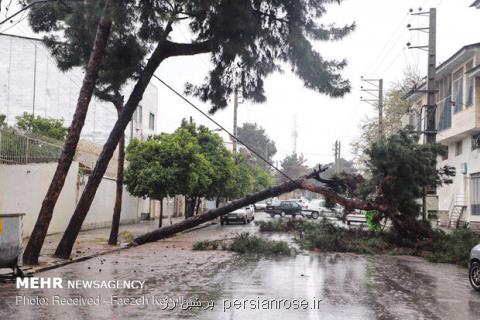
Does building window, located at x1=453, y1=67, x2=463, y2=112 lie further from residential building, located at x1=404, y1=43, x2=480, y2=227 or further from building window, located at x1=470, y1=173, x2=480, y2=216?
building window, located at x1=470, y1=173, x2=480, y2=216

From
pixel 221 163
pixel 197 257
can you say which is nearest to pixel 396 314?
Answer: pixel 197 257

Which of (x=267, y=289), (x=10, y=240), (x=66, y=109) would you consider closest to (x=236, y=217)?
(x=66, y=109)

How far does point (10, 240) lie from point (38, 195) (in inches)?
458

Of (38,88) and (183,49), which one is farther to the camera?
(38,88)

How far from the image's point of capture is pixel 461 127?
28234 mm

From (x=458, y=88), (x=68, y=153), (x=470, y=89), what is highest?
(x=458, y=88)

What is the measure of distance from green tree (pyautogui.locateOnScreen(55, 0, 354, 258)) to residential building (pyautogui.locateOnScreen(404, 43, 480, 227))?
34.4 ft

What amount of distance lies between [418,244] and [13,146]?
14804 mm

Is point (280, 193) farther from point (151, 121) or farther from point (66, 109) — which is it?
point (151, 121)

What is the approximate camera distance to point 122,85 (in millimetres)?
18141

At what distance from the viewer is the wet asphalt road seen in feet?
27.7

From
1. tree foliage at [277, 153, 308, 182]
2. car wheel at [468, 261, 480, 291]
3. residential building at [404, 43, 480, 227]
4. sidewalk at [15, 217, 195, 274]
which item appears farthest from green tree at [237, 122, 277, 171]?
car wheel at [468, 261, 480, 291]

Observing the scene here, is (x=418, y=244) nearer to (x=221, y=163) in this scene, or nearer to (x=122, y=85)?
(x=122, y=85)

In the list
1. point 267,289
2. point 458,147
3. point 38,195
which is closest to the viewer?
point 267,289
